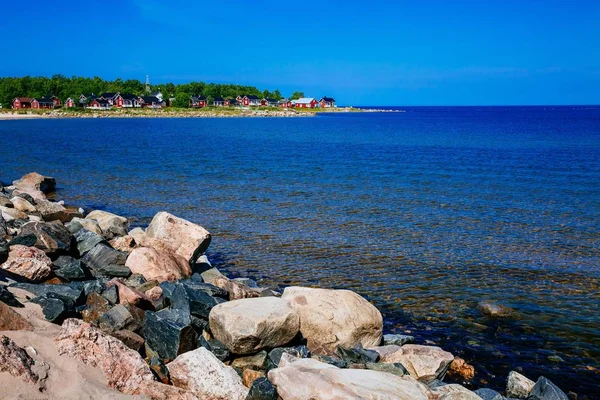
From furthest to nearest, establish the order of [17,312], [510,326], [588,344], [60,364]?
[510,326], [588,344], [17,312], [60,364]

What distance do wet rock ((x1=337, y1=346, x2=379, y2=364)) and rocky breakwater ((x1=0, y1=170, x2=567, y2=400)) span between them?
2 centimetres

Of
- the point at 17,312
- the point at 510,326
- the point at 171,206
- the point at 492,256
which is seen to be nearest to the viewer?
the point at 17,312

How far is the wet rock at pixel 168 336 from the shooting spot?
28.6 ft

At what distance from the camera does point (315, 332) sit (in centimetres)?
1010

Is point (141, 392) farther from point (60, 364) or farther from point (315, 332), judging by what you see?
point (315, 332)

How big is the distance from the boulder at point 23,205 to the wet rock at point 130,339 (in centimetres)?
1226

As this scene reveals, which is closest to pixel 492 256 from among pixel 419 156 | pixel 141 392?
pixel 141 392

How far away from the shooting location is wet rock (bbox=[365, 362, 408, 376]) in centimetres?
881

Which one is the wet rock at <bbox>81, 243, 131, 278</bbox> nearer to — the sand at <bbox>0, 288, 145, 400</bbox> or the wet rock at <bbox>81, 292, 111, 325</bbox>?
the wet rock at <bbox>81, 292, 111, 325</bbox>

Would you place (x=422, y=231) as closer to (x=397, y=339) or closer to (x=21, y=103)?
(x=397, y=339)

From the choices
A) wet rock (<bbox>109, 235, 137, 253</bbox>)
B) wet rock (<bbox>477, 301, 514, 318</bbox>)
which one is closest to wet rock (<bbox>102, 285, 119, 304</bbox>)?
wet rock (<bbox>109, 235, 137, 253</bbox>)

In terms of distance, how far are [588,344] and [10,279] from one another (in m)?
11.1

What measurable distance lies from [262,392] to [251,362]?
166 centimetres

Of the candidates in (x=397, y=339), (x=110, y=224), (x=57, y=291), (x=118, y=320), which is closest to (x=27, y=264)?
(x=57, y=291)
